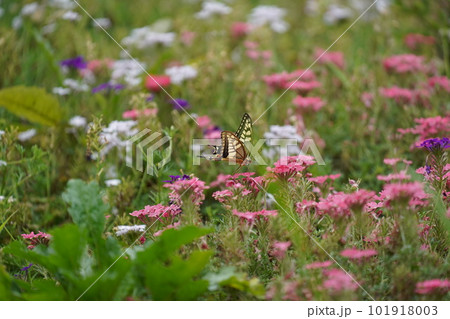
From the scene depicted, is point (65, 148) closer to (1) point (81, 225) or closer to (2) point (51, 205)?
(2) point (51, 205)

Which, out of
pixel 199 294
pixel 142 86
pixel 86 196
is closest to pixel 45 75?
pixel 142 86

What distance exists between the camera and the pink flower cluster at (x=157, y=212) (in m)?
2.00

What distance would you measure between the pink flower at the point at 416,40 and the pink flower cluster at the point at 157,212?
3026mm

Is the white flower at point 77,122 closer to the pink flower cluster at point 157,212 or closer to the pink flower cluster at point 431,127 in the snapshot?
the pink flower cluster at point 157,212

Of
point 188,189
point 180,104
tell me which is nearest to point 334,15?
point 180,104

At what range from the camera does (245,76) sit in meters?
3.68

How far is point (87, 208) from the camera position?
1973 mm

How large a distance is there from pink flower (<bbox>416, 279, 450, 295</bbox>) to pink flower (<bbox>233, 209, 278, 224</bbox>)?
530mm

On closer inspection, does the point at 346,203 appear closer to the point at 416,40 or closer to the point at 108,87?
the point at 108,87

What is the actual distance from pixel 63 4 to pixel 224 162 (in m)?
2.32

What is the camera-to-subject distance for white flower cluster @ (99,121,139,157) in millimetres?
2715

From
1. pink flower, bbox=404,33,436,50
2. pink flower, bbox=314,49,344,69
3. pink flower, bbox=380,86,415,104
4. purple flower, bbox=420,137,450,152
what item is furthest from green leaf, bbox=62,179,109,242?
pink flower, bbox=404,33,436,50

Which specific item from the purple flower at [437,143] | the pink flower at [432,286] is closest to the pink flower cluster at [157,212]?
the pink flower at [432,286]

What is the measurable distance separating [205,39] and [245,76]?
119cm
